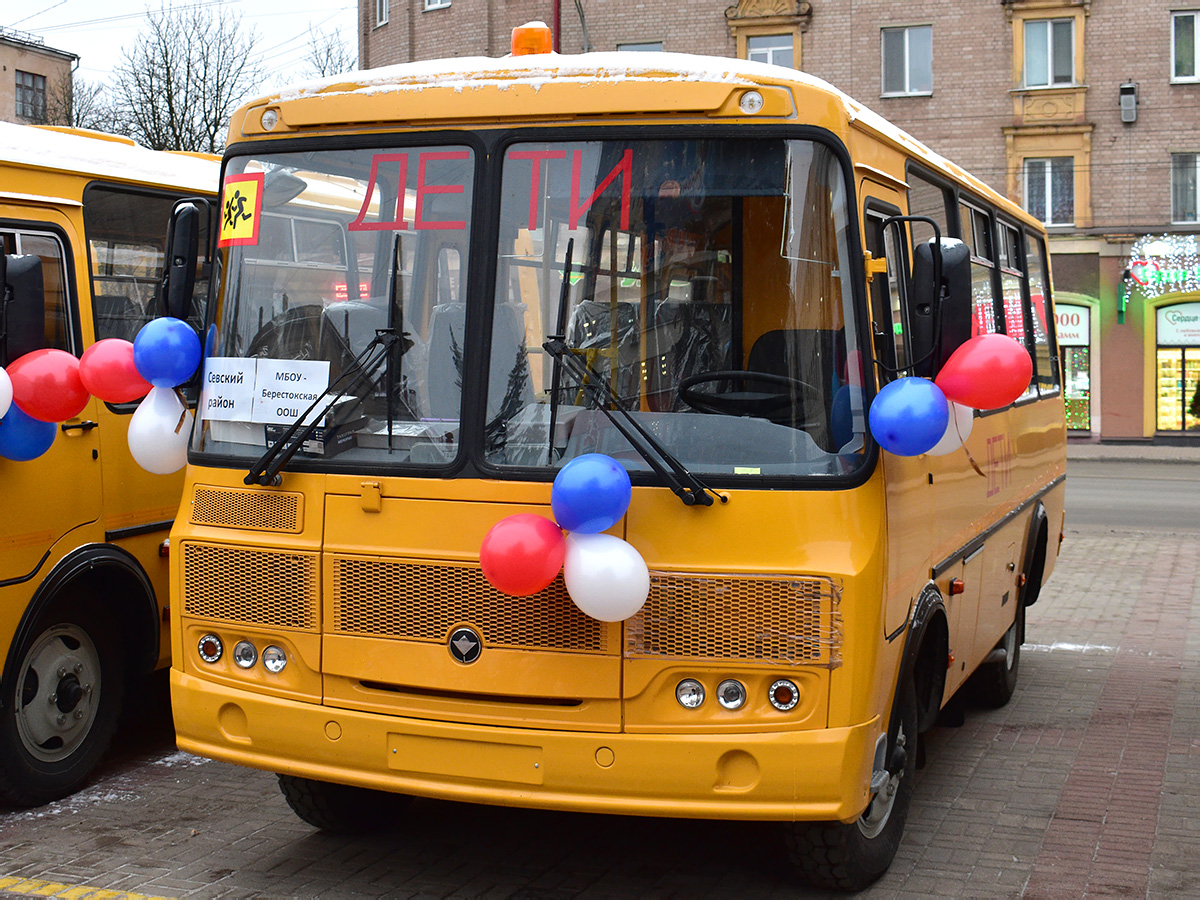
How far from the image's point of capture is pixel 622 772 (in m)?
4.29

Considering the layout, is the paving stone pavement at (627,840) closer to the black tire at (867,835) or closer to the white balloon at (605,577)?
the black tire at (867,835)

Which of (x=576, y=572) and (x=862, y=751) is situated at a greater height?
(x=576, y=572)

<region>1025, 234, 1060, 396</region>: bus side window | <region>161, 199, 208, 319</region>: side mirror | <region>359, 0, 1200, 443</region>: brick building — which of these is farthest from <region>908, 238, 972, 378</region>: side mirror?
<region>359, 0, 1200, 443</region>: brick building

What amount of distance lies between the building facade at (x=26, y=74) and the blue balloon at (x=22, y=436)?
193 feet

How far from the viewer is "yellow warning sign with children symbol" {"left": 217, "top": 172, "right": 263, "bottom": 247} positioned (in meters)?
4.90

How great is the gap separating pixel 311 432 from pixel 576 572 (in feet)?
3.63

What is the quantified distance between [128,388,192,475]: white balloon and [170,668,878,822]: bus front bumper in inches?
44.3

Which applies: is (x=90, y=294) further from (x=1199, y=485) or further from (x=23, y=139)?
(x=1199, y=485)

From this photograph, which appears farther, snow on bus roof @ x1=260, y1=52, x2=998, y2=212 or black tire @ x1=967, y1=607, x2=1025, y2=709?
black tire @ x1=967, y1=607, x2=1025, y2=709

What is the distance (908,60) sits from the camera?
32.5 meters

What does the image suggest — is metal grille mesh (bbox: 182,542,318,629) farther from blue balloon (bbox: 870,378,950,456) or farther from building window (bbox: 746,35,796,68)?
building window (bbox: 746,35,796,68)

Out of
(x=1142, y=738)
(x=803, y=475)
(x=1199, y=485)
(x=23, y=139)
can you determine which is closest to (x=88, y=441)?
(x=23, y=139)

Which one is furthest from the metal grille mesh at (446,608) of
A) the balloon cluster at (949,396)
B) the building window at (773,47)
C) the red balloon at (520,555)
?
the building window at (773,47)

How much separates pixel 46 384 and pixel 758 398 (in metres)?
2.86
